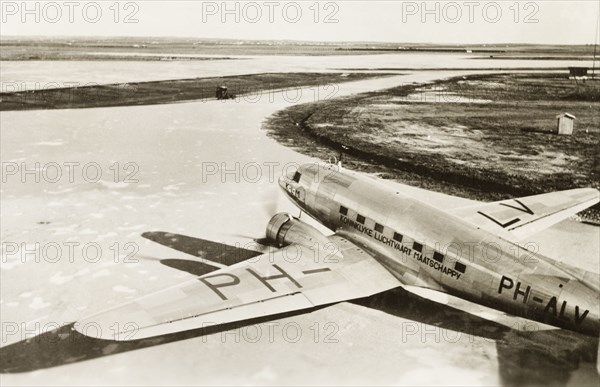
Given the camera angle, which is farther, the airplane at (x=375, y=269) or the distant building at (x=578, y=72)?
the distant building at (x=578, y=72)

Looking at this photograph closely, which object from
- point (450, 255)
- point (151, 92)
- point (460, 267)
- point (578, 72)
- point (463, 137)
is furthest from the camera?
point (578, 72)

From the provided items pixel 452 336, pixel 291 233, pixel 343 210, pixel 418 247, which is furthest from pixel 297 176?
pixel 452 336

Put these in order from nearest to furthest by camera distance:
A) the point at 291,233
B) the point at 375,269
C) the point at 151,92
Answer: the point at 375,269 → the point at 291,233 → the point at 151,92

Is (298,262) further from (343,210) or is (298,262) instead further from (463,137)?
(463,137)

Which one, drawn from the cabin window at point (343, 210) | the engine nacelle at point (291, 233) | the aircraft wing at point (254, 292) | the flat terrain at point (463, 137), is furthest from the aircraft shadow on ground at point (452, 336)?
the flat terrain at point (463, 137)

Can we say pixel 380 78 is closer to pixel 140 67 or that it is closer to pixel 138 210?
pixel 140 67

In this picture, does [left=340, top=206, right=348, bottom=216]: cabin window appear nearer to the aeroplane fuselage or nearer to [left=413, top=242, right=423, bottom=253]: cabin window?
the aeroplane fuselage

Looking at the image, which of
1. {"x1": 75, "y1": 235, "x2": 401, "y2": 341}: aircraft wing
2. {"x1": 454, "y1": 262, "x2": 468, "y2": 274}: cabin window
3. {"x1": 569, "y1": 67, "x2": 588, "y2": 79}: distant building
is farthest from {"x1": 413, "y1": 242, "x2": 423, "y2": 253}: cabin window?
{"x1": 569, "y1": 67, "x2": 588, "y2": 79}: distant building

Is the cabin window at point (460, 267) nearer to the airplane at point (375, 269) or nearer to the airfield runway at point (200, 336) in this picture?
the airplane at point (375, 269)
